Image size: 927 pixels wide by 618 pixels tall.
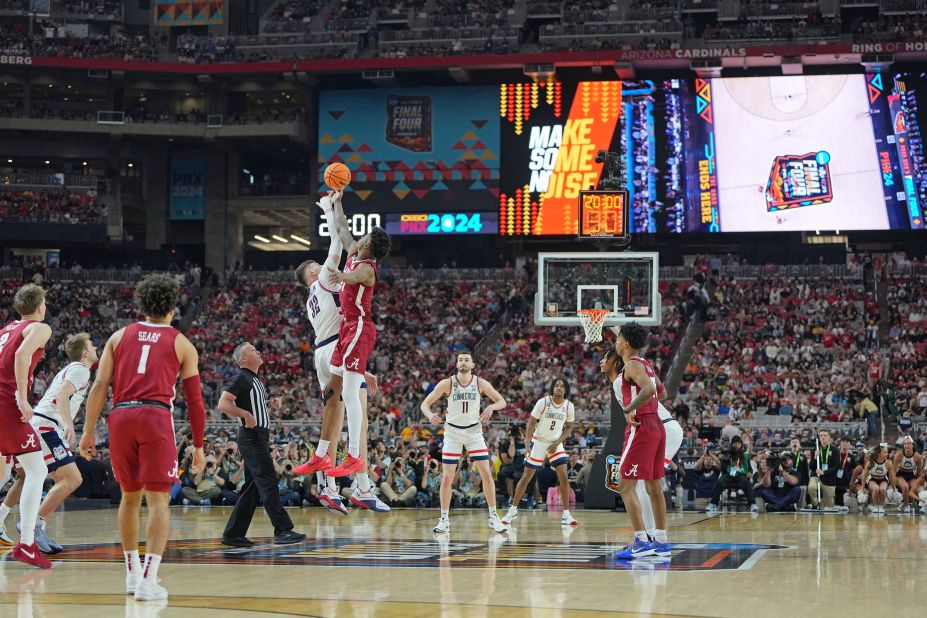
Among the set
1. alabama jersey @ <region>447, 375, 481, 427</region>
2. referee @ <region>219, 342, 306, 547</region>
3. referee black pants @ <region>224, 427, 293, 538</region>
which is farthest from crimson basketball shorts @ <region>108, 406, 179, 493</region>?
alabama jersey @ <region>447, 375, 481, 427</region>

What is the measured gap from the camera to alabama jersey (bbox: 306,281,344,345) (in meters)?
Result: 10.9

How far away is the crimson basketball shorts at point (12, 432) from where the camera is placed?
10039mm

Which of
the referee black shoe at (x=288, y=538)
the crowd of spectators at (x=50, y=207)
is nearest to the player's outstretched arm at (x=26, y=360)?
the referee black shoe at (x=288, y=538)

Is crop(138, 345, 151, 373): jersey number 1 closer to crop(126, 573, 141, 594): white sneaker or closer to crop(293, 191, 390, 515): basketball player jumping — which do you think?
crop(126, 573, 141, 594): white sneaker

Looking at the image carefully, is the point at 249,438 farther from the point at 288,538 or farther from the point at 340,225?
the point at 340,225

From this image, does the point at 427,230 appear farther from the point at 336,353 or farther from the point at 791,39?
the point at 336,353

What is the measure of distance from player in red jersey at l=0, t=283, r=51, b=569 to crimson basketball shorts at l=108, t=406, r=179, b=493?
250 centimetres

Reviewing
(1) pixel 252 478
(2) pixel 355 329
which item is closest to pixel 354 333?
(2) pixel 355 329

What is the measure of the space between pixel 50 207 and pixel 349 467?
36786mm

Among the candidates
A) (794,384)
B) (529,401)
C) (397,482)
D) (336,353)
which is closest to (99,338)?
(529,401)

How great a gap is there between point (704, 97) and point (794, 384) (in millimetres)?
13177

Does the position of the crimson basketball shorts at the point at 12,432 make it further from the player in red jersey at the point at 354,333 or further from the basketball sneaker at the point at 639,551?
the basketball sneaker at the point at 639,551

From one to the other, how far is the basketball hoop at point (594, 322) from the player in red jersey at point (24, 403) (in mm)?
12178

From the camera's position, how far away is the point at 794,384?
29.0m
